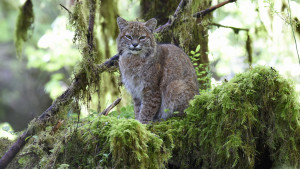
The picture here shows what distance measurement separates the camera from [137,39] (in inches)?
196

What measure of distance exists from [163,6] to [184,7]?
123 centimetres

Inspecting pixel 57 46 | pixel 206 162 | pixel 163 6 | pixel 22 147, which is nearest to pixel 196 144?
pixel 206 162

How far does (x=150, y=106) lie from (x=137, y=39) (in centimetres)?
108

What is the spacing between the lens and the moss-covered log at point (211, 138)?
333cm

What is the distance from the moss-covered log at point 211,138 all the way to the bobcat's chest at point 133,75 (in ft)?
3.76

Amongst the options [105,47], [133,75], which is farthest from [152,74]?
[105,47]

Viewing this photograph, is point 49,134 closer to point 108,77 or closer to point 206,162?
point 206,162

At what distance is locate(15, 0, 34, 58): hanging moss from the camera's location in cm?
604

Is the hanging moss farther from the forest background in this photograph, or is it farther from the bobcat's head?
the bobcat's head

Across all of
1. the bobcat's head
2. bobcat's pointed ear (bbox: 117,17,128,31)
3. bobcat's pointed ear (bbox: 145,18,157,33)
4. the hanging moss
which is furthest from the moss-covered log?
the hanging moss

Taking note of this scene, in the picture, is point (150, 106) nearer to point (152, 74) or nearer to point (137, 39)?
point (152, 74)

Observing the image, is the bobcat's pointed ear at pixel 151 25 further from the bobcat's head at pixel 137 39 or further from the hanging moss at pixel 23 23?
the hanging moss at pixel 23 23

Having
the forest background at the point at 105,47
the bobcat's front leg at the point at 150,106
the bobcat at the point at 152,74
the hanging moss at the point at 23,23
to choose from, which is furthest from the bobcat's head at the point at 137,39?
the hanging moss at the point at 23,23

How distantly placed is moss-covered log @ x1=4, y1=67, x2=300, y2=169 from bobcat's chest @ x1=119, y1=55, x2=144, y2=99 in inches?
→ 45.1
